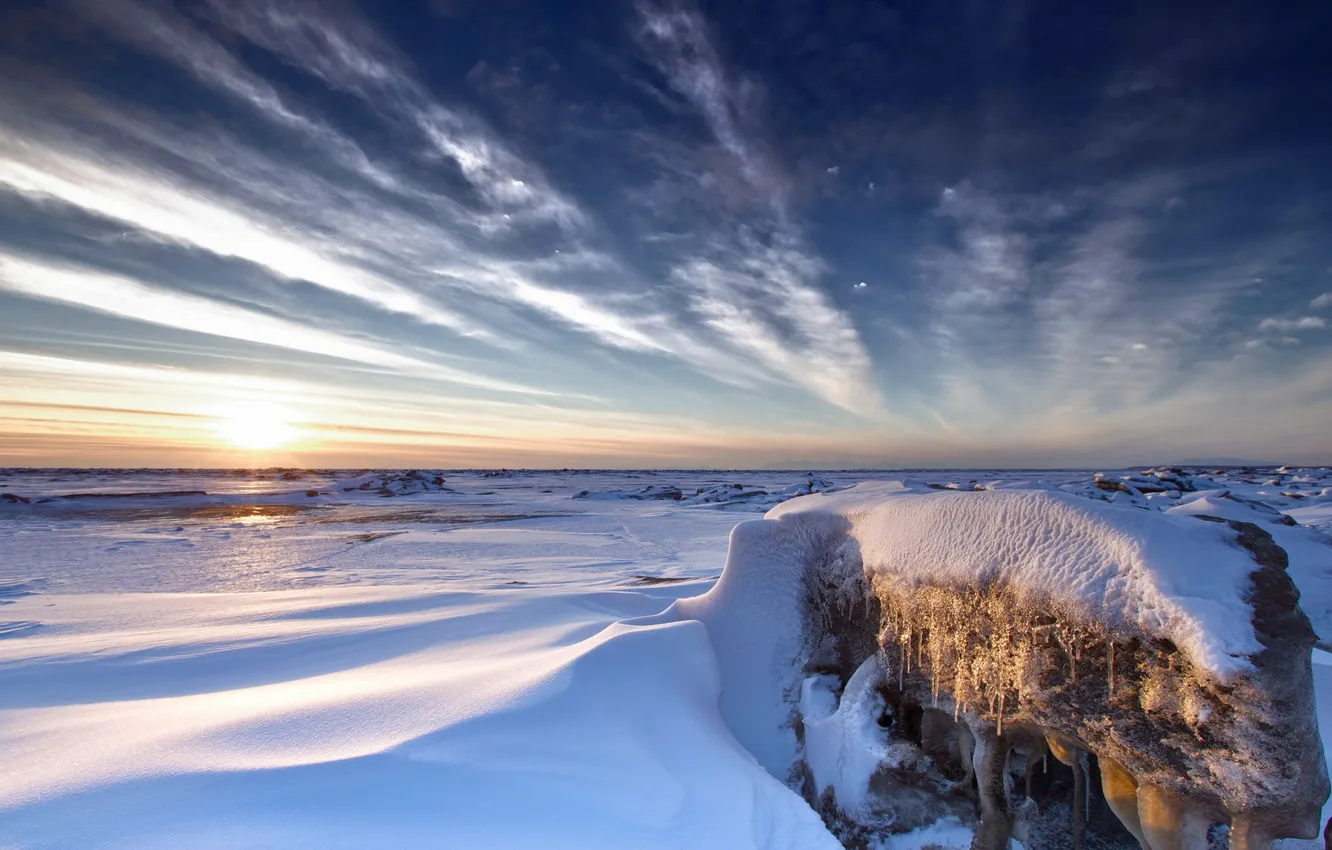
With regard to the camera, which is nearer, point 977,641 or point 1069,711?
point 1069,711

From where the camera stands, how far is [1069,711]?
6.83 ft

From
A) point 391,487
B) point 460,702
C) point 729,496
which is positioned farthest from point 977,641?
point 391,487

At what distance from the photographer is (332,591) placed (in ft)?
19.8

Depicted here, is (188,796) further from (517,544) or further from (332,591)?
(517,544)

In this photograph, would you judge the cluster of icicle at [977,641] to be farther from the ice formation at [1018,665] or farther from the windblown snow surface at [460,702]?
the windblown snow surface at [460,702]

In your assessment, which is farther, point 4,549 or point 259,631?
point 4,549

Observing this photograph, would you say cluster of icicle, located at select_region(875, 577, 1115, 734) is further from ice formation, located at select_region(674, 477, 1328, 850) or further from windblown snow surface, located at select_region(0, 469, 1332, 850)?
windblown snow surface, located at select_region(0, 469, 1332, 850)

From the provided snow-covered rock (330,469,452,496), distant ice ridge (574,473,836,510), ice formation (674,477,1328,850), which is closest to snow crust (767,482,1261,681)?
ice formation (674,477,1328,850)

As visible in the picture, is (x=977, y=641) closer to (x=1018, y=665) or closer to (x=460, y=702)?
(x=1018, y=665)

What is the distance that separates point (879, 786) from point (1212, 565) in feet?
5.54

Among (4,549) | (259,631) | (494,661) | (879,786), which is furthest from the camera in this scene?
(4,549)

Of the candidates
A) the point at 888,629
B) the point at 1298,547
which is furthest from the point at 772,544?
the point at 1298,547

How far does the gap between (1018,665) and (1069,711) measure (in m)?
0.21

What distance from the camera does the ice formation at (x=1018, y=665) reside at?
1.70 meters
